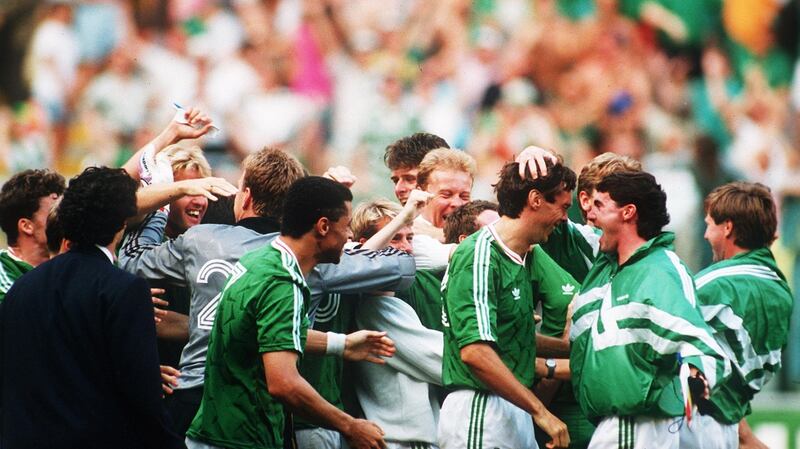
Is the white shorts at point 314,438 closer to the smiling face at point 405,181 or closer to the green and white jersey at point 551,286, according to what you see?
the green and white jersey at point 551,286

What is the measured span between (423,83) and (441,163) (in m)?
6.89

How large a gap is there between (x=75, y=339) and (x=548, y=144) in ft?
31.3

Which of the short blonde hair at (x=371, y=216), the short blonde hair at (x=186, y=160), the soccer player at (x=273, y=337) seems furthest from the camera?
the short blonde hair at (x=186, y=160)

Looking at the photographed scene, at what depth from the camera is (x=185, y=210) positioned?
6855 millimetres

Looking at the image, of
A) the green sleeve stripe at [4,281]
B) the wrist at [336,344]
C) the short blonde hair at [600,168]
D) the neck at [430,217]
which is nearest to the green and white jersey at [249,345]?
the wrist at [336,344]

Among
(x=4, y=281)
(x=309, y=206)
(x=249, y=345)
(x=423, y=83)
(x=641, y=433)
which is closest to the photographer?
(x=249, y=345)

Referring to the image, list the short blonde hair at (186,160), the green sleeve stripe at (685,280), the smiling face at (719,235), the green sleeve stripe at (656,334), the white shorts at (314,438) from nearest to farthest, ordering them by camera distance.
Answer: the green sleeve stripe at (656,334) → the green sleeve stripe at (685,280) → the white shorts at (314,438) → the smiling face at (719,235) → the short blonde hair at (186,160)

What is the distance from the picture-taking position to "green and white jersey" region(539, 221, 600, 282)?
268 inches

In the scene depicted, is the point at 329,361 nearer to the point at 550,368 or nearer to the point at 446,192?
the point at 550,368

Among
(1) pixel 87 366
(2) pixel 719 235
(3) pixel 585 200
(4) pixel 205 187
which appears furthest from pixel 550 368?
(1) pixel 87 366

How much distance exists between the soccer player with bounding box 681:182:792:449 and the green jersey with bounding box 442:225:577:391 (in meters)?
0.90

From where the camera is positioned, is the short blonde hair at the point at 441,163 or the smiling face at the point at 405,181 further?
the smiling face at the point at 405,181

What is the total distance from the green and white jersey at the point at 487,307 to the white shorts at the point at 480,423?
0.06 m

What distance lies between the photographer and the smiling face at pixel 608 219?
5.96 m
